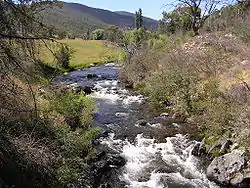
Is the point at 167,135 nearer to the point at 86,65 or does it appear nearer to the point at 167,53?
the point at 167,53

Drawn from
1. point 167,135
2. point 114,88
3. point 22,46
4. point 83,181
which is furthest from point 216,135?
point 114,88

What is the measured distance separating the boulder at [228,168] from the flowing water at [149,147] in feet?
1.30

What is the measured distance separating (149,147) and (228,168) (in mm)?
4666

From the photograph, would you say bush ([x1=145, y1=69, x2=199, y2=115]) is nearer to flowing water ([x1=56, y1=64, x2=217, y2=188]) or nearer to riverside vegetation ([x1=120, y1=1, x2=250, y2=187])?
riverside vegetation ([x1=120, y1=1, x2=250, y2=187])

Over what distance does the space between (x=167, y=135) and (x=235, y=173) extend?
229 inches

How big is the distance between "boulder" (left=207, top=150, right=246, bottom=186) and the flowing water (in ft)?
1.30

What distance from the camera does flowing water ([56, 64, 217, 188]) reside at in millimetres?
13828

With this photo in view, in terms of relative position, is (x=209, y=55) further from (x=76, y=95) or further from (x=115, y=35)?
(x=115, y=35)

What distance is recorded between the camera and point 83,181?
12688 mm

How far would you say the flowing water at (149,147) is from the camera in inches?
544

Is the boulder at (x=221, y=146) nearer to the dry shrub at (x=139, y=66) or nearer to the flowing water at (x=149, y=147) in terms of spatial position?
the flowing water at (x=149, y=147)

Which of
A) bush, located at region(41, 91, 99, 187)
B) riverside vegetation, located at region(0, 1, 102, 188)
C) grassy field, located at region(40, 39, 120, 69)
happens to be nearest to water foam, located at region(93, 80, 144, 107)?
bush, located at region(41, 91, 99, 187)

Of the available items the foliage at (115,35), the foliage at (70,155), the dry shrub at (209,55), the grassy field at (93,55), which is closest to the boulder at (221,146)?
the foliage at (70,155)

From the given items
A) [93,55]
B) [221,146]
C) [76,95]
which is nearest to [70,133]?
[76,95]
